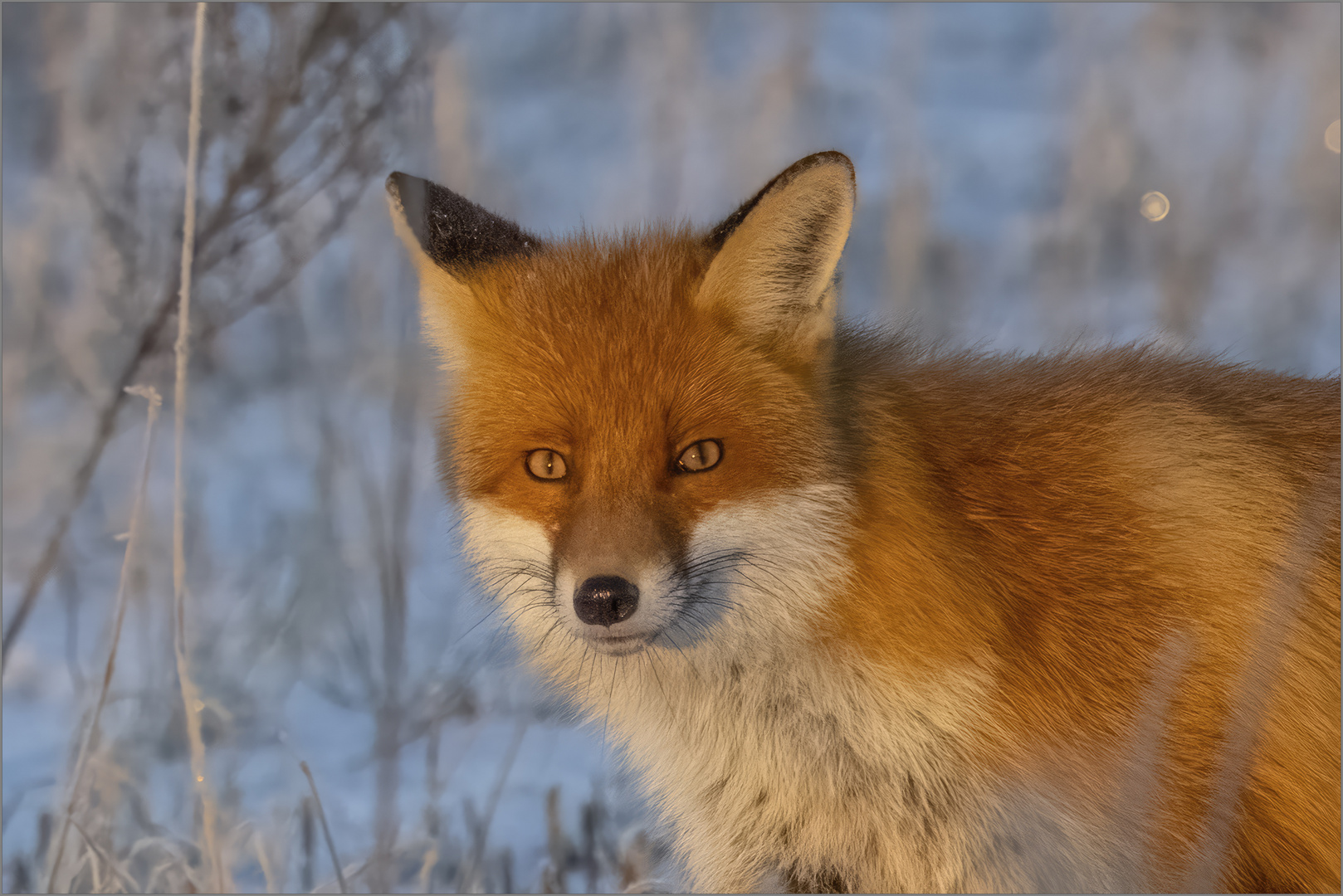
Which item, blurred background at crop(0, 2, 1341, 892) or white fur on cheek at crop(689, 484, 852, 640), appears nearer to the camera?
white fur on cheek at crop(689, 484, 852, 640)

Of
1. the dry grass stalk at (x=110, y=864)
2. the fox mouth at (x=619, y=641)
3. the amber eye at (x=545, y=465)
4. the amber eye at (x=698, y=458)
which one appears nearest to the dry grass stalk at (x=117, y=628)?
the dry grass stalk at (x=110, y=864)

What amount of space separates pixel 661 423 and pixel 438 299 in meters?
0.72

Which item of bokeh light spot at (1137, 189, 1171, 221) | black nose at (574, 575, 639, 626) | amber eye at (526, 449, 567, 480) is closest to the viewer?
black nose at (574, 575, 639, 626)

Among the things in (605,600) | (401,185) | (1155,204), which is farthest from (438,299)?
(1155,204)

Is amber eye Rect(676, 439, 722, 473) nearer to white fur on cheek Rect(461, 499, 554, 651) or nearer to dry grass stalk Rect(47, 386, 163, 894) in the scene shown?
white fur on cheek Rect(461, 499, 554, 651)

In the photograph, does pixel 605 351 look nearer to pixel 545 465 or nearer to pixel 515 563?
pixel 545 465

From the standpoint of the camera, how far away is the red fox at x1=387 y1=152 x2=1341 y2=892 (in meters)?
1.69

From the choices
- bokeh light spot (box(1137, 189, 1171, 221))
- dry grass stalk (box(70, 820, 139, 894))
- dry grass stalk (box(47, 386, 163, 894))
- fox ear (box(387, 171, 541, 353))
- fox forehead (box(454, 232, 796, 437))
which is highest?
bokeh light spot (box(1137, 189, 1171, 221))

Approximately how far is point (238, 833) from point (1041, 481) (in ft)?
7.84

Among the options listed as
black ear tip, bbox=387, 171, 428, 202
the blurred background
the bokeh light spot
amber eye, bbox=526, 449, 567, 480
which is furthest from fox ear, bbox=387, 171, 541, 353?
the bokeh light spot

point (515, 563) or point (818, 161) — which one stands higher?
point (818, 161)

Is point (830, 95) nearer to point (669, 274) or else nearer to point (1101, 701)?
point (669, 274)

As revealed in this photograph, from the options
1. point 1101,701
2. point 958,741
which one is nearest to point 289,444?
point 958,741

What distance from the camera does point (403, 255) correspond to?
283cm
